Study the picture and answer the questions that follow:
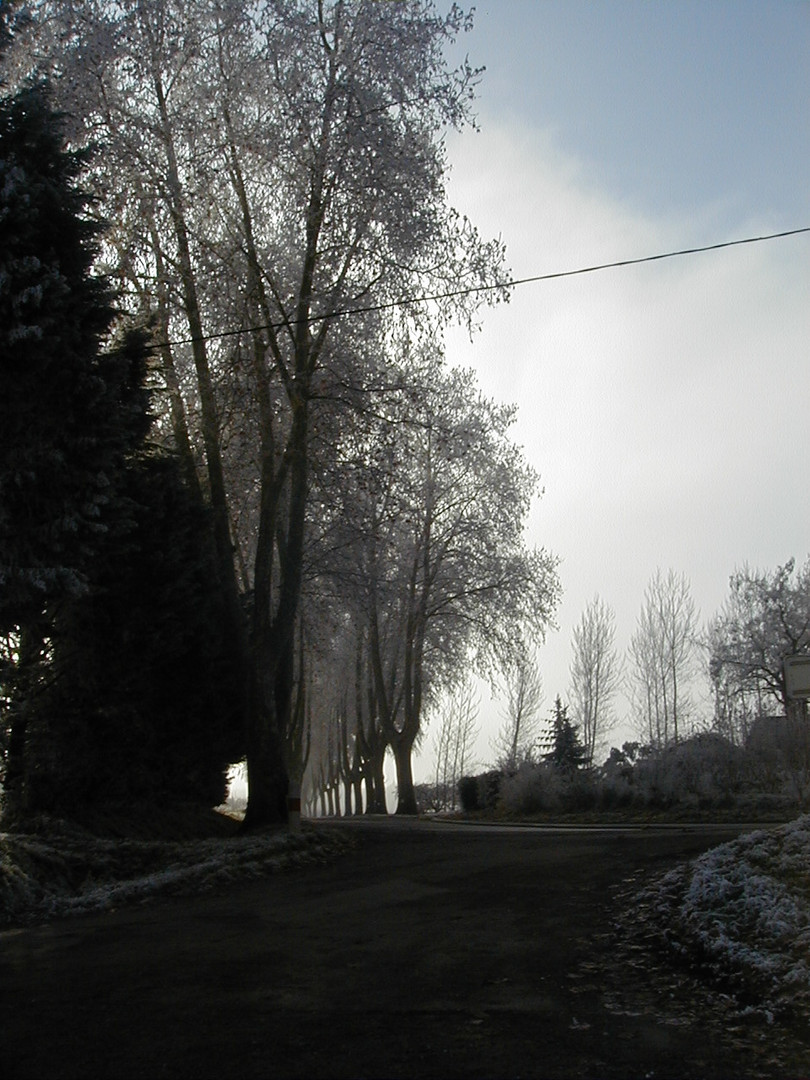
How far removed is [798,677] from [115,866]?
797cm

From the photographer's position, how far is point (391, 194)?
19.1 metres

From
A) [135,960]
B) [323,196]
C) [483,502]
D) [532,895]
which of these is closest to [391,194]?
[323,196]

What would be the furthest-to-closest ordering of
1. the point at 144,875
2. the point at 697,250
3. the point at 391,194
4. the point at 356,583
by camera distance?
the point at 356,583
the point at 391,194
the point at 697,250
the point at 144,875

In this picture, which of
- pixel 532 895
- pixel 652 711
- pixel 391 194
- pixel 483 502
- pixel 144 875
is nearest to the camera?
pixel 532 895

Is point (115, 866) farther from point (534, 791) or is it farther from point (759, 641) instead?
point (759, 641)

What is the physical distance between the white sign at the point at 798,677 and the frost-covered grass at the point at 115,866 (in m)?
6.23

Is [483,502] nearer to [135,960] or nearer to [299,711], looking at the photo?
[299,711]

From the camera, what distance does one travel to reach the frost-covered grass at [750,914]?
5.93 metres

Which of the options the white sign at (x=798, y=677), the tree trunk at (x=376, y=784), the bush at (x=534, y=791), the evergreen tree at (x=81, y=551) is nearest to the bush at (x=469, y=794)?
the bush at (x=534, y=791)

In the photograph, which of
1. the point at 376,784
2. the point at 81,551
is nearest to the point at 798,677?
the point at 81,551

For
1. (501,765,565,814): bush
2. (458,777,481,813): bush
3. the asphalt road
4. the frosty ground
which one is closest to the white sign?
the frosty ground

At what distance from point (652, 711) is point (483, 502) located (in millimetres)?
31905

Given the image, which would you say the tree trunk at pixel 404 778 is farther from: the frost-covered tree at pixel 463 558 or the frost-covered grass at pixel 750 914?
the frost-covered grass at pixel 750 914

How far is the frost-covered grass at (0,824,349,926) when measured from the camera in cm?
1055
